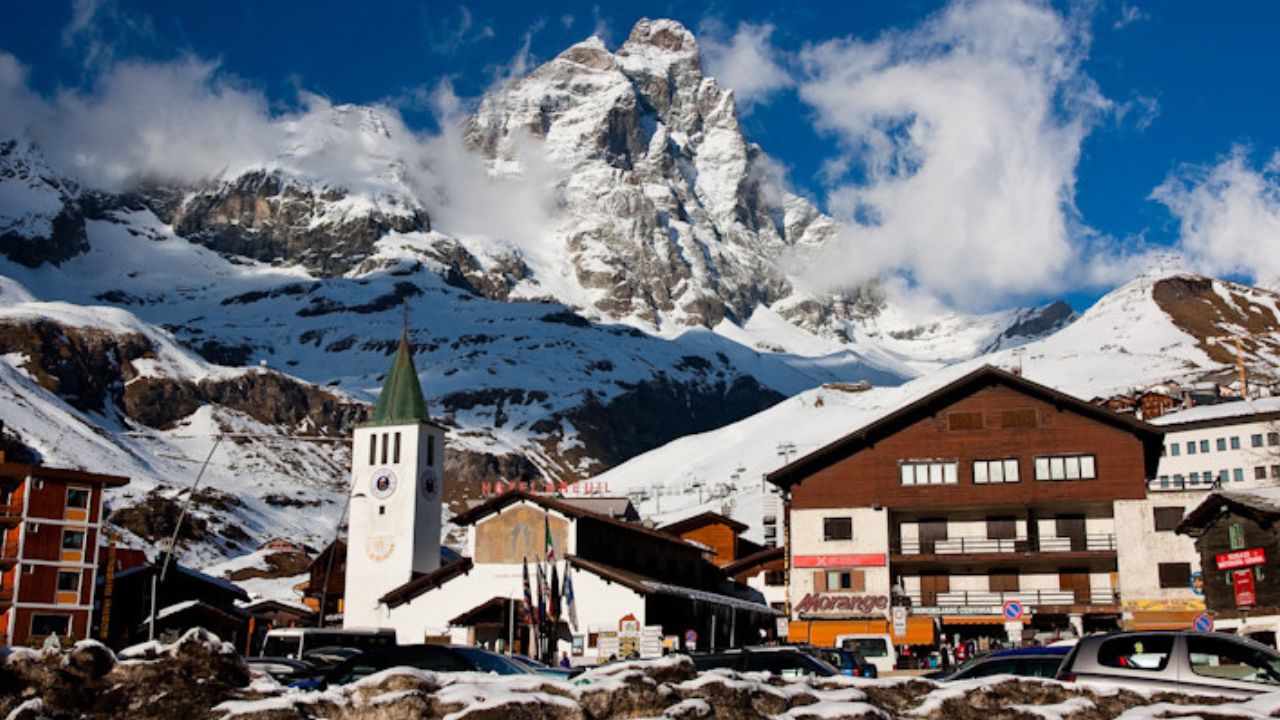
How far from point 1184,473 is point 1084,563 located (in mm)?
66856

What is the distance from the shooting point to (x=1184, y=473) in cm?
12469

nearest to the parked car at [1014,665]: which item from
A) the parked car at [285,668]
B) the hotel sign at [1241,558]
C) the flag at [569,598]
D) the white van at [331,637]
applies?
the parked car at [285,668]

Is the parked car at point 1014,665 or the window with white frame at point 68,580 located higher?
the window with white frame at point 68,580

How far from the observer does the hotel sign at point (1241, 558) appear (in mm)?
49438

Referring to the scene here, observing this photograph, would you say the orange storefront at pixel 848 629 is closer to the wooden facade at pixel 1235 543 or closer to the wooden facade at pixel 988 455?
the wooden facade at pixel 988 455

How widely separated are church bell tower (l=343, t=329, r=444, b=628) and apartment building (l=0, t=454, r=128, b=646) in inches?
584

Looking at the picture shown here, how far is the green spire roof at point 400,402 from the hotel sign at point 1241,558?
173 feet

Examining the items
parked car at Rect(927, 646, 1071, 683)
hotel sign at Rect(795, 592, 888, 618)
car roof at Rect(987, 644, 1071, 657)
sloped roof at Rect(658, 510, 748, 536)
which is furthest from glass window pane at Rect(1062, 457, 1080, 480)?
parked car at Rect(927, 646, 1071, 683)

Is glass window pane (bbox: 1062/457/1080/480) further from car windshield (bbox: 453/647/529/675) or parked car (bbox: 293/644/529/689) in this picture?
parked car (bbox: 293/644/529/689)

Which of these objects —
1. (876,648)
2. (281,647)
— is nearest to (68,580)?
(281,647)

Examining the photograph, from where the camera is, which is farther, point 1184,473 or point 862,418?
point 862,418

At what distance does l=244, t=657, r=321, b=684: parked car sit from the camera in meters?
24.8

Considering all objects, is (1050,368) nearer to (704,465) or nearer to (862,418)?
(862,418)

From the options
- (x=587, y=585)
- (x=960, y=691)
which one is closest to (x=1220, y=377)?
(x=587, y=585)
